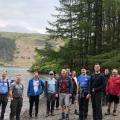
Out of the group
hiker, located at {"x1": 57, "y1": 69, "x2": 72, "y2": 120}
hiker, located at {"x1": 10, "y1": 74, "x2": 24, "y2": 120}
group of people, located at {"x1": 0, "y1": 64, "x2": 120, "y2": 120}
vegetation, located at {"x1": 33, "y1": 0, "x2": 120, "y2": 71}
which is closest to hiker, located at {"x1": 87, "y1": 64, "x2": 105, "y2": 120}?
group of people, located at {"x1": 0, "y1": 64, "x2": 120, "y2": 120}

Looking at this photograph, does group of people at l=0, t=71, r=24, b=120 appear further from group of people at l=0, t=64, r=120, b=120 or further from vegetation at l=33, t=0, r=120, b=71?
vegetation at l=33, t=0, r=120, b=71

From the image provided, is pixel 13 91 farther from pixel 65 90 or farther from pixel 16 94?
pixel 65 90

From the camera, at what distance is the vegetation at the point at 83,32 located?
42406 millimetres

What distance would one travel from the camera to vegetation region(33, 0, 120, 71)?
4241cm

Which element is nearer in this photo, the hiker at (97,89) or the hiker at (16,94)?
the hiker at (97,89)

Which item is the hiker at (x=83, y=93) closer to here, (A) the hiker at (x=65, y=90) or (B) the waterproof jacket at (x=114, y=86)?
(A) the hiker at (x=65, y=90)

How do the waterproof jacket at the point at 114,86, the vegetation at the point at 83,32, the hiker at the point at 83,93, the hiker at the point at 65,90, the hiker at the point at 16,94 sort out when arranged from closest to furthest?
the hiker at the point at 83,93 < the hiker at the point at 16,94 < the hiker at the point at 65,90 < the waterproof jacket at the point at 114,86 < the vegetation at the point at 83,32

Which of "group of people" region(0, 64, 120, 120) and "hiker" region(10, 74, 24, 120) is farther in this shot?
"hiker" region(10, 74, 24, 120)

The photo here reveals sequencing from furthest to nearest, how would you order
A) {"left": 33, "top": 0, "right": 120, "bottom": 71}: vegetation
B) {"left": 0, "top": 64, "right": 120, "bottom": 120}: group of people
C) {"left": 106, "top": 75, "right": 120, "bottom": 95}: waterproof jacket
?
1. {"left": 33, "top": 0, "right": 120, "bottom": 71}: vegetation
2. {"left": 106, "top": 75, "right": 120, "bottom": 95}: waterproof jacket
3. {"left": 0, "top": 64, "right": 120, "bottom": 120}: group of people

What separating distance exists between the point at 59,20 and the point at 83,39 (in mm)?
4767

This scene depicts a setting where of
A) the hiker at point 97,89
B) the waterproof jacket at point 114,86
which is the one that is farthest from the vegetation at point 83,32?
the hiker at point 97,89

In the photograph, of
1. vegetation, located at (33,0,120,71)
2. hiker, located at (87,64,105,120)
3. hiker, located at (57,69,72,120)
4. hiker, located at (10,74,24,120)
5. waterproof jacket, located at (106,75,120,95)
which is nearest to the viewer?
hiker, located at (87,64,105,120)

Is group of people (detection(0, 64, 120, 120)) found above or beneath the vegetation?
beneath

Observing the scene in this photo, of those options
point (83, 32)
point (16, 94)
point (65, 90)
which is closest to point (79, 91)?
point (65, 90)
